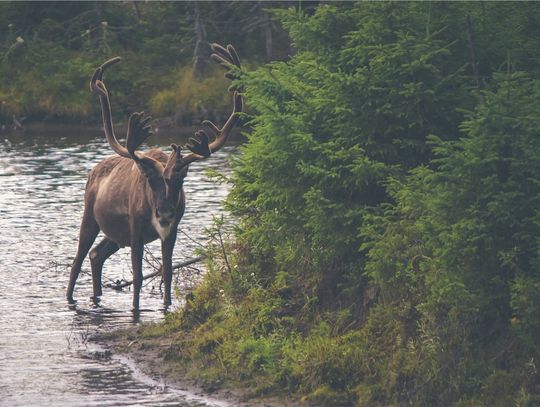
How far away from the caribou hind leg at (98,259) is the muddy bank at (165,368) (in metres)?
2.67

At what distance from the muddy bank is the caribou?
1.66 metres

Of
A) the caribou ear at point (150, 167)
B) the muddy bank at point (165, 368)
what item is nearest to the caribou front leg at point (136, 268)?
the caribou ear at point (150, 167)

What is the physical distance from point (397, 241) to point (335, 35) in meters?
2.38

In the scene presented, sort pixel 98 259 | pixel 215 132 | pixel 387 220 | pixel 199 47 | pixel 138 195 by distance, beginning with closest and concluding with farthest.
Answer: pixel 387 220 → pixel 138 195 → pixel 215 132 → pixel 98 259 → pixel 199 47

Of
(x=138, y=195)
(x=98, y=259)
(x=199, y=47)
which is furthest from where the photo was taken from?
(x=199, y=47)

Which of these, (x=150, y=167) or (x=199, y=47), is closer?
(x=150, y=167)

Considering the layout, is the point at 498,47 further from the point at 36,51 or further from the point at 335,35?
the point at 36,51

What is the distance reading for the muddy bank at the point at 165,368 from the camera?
36.8ft

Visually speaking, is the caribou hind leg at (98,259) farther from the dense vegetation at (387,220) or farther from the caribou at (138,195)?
the dense vegetation at (387,220)

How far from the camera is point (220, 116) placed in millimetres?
41906

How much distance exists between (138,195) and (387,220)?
5083 millimetres

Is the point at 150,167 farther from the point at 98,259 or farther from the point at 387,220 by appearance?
the point at 387,220

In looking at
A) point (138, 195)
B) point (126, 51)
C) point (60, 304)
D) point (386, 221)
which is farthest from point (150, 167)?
point (126, 51)

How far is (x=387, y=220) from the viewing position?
37.7ft
